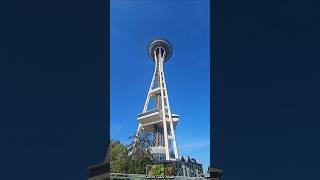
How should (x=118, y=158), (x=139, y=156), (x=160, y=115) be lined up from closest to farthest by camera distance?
(x=118, y=158), (x=139, y=156), (x=160, y=115)

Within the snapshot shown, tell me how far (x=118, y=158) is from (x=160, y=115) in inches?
641

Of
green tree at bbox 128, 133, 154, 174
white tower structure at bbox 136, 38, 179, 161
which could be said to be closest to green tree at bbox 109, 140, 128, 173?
green tree at bbox 128, 133, 154, 174

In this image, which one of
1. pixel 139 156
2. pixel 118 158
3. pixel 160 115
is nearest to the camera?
pixel 118 158

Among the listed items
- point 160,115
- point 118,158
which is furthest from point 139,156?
point 160,115

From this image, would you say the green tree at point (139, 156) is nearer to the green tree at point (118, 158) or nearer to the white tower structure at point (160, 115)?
the green tree at point (118, 158)

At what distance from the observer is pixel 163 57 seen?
32.1 m

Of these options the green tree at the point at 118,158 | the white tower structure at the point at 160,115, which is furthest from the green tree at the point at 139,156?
the white tower structure at the point at 160,115

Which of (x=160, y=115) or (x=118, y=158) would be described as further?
(x=160, y=115)

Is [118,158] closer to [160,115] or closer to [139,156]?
[139,156]

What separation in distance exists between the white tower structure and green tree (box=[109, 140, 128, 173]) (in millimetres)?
12759

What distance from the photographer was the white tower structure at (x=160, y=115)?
94.2ft

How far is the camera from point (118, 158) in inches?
523
